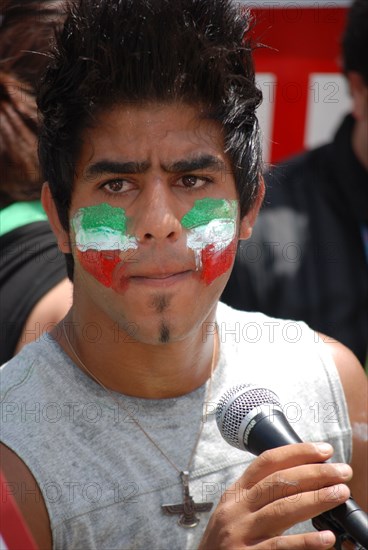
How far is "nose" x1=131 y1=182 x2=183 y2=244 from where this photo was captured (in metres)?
1.99

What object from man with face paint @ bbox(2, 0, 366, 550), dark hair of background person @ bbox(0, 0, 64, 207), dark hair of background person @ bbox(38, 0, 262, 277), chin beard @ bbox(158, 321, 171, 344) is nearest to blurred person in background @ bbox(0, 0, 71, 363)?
dark hair of background person @ bbox(0, 0, 64, 207)

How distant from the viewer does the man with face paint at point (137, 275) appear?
202 cm

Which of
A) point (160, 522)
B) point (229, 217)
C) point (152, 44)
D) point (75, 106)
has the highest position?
point (152, 44)

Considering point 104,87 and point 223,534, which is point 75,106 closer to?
point 104,87

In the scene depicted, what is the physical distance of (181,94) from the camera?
82.5 inches

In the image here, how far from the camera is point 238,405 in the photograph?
1882 mm

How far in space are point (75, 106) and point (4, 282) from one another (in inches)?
27.1

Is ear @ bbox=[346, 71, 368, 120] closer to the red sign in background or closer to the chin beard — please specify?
the red sign in background

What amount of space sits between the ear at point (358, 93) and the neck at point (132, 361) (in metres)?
1.84

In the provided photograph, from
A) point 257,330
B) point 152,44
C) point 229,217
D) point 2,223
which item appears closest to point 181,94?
point 152,44

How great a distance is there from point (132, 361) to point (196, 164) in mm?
507

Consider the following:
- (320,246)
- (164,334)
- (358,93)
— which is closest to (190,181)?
(164,334)

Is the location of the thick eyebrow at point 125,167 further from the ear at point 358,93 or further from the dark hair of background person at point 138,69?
the ear at point 358,93

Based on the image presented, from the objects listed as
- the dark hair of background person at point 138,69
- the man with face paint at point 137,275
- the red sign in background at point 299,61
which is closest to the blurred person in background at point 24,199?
the man with face paint at point 137,275
